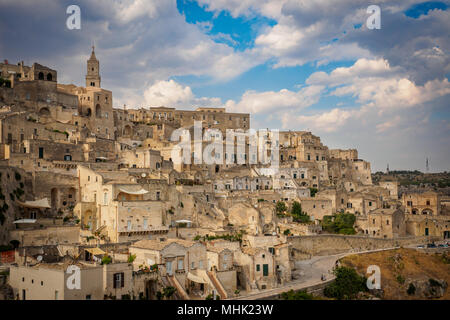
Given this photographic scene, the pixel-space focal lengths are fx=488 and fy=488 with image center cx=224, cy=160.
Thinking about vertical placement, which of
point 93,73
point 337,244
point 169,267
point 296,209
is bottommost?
point 337,244

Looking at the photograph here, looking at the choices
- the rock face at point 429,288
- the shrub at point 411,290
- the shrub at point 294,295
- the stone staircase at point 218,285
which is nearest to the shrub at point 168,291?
the stone staircase at point 218,285

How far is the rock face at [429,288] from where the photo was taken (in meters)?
43.8

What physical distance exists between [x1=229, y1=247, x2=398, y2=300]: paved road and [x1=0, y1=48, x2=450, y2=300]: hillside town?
0.79 meters

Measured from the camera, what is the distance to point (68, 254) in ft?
111

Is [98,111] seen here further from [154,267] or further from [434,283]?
[434,283]

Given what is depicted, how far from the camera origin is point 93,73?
2795 inches

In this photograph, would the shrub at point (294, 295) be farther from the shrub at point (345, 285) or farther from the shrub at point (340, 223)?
the shrub at point (340, 223)

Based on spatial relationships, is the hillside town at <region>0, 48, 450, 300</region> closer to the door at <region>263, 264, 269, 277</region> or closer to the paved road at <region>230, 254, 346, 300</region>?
the door at <region>263, 264, 269, 277</region>

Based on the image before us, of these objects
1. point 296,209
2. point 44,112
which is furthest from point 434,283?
point 44,112

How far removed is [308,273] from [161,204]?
13.7 metres

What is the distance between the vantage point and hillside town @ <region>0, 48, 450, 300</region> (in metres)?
32.6

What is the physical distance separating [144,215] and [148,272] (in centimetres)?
974

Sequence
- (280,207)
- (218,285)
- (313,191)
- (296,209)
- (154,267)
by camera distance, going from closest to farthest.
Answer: (154,267), (218,285), (280,207), (296,209), (313,191)
